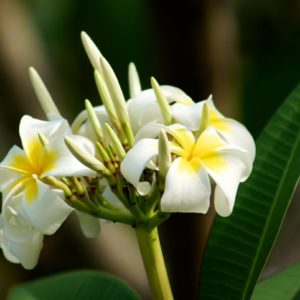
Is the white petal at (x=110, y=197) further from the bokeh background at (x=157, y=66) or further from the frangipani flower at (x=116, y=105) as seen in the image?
the bokeh background at (x=157, y=66)

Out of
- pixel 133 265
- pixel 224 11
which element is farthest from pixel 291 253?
pixel 224 11

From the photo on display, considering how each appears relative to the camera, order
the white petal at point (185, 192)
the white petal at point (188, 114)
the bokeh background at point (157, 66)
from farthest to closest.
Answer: the bokeh background at point (157, 66) < the white petal at point (188, 114) < the white petal at point (185, 192)

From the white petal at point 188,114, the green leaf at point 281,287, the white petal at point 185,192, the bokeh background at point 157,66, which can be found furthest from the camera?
the bokeh background at point 157,66

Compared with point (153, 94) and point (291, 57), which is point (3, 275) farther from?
point (153, 94)

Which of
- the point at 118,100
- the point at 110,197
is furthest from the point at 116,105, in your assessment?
the point at 110,197

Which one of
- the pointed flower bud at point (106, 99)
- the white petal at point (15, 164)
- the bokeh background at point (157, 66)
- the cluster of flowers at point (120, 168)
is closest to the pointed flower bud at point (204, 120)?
the cluster of flowers at point (120, 168)

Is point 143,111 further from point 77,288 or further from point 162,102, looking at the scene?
point 77,288
